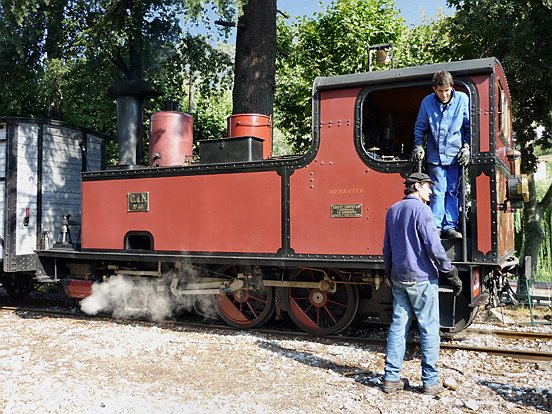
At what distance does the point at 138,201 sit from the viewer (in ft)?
22.2

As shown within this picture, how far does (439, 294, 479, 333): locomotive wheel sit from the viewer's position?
5.11m

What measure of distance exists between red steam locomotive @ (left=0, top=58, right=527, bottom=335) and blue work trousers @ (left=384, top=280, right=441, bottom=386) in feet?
2.88

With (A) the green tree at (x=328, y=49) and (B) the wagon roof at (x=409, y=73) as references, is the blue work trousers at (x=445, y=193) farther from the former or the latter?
(A) the green tree at (x=328, y=49)

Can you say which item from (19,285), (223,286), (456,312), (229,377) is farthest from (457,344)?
(19,285)

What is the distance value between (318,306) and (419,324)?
1.93 metres

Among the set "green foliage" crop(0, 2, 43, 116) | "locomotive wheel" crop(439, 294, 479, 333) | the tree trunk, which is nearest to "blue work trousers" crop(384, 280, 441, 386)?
"locomotive wheel" crop(439, 294, 479, 333)

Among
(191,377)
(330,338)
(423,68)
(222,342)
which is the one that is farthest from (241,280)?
(423,68)

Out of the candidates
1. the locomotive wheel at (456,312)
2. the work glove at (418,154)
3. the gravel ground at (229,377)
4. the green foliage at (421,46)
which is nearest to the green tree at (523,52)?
the green foliage at (421,46)

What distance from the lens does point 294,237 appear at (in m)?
5.74

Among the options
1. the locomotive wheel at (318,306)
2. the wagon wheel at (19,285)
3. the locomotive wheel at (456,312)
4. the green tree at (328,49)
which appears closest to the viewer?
the locomotive wheel at (456,312)

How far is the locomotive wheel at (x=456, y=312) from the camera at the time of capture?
5.11 m

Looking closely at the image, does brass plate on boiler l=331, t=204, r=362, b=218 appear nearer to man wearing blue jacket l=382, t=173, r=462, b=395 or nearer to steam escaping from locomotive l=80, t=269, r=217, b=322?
man wearing blue jacket l=382, t=173, r=462, b=395

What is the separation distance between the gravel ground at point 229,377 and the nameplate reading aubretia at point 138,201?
152 centimetres

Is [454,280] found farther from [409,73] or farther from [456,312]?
[409,73]
